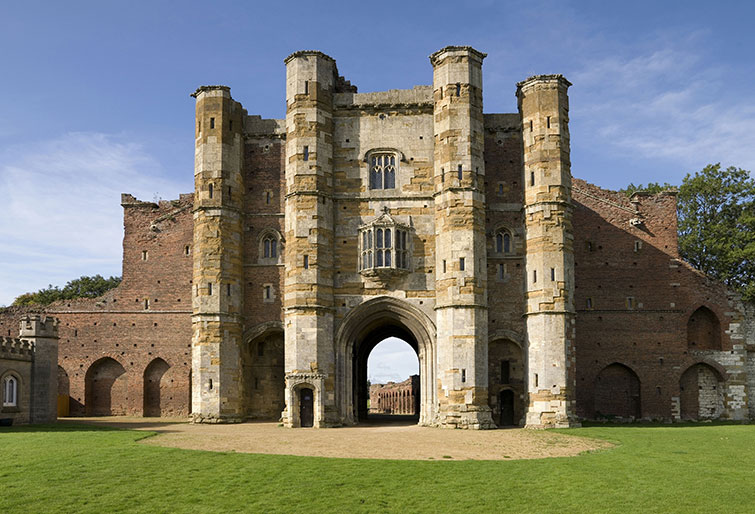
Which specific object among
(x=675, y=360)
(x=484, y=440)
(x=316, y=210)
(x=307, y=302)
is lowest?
(x=484, y=440)

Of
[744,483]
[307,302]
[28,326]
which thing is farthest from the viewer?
[307,302]

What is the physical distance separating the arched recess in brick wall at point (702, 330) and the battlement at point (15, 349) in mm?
34294

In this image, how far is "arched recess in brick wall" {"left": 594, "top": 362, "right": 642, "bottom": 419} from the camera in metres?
42.7

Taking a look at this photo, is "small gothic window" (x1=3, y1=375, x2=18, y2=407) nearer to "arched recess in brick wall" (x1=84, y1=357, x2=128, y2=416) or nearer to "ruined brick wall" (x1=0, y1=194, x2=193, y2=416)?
"ruined brick wall" (x1=0, y1=194, x2=193, y2=416)

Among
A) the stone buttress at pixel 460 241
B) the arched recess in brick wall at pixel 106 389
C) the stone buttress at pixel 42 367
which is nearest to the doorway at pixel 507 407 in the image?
the stone buttress at pixel 460 241

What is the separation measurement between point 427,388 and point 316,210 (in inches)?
406

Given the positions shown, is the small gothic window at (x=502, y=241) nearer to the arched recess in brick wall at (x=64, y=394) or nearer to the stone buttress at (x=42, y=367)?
the stone buttress at (x=42, y=367)

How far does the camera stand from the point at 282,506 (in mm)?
16703

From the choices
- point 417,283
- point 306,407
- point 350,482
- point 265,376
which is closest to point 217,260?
point 265,376

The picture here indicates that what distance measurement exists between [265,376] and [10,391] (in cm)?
1254

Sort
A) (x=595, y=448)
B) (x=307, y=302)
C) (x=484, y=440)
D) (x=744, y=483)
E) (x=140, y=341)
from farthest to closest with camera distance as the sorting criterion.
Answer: (x=140, y=341) → (x=307, y=302) → (x=484, y=440) → (x=595, y=448) → (x=744, y=483)

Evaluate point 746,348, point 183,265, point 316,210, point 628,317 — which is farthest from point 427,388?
point 746,348

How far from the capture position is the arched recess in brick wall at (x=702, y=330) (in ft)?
143

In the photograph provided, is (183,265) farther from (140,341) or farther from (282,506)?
(282,506)
